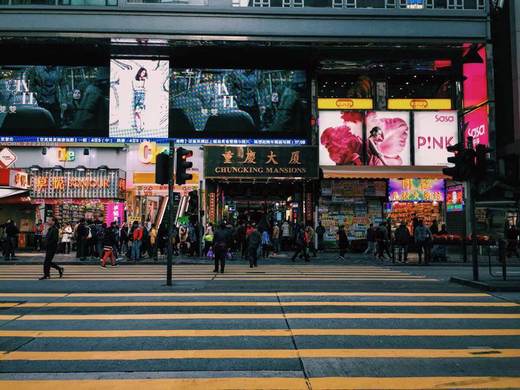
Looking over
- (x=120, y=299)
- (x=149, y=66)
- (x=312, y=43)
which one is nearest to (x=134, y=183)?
(x=149, y=66)

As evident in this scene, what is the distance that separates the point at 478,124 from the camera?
2689 centimetres

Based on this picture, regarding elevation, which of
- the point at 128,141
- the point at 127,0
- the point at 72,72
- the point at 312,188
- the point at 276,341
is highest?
the point at 127,0

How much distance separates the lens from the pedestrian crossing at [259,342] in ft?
17.8

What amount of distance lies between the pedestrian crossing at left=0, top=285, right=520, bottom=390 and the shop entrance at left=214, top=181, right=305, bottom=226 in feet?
60.4

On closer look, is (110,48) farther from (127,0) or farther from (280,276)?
(280,276)

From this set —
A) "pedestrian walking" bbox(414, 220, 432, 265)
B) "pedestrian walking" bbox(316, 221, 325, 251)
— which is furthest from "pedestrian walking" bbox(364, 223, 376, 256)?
"pedestrian walking" bbox(414, 220, 432, 265)

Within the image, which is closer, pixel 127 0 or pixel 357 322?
pixel 357 322

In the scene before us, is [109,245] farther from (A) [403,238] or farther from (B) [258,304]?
(A) [403,238]

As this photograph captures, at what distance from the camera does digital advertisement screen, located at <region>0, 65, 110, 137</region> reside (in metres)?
27.6

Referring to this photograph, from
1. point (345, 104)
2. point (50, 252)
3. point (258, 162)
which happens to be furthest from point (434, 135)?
point (50, 252)

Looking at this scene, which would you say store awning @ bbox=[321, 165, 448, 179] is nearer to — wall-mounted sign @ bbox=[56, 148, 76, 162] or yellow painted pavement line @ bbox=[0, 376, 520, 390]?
wall-mounted sign @ bbox=[56, 148, 76, 162]

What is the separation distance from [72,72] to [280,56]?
11.4 meters

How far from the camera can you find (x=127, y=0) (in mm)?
26391

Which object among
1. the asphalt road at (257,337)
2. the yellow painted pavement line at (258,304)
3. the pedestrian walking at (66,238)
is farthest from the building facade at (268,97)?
the yellow painted pavement line at (258,304)
